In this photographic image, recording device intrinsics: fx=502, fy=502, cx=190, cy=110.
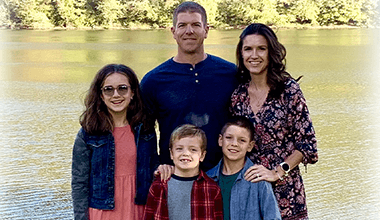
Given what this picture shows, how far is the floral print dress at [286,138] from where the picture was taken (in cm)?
238

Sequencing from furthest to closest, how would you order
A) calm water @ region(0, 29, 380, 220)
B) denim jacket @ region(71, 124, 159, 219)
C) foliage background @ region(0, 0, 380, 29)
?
foliage background @ region(0, 0, 380, 29)
calm water @ region(0, 29, 380, 220)
denim jacket @ region(71, 124, 159, 219)

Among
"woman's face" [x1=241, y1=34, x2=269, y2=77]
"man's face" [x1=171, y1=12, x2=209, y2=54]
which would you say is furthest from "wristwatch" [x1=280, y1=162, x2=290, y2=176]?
"man's face" [x1=171, y1=12, x2=209, y2=54]

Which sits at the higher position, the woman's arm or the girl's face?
the girl's face

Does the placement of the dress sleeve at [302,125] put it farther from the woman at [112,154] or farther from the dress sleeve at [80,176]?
the dress sleeve at [80,176]

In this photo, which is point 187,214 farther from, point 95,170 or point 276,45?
point 276,45

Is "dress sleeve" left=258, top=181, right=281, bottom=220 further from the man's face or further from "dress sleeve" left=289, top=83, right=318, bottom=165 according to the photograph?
the man's face

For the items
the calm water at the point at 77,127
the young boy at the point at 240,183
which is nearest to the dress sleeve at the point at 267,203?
the young boy at the point at 240,183

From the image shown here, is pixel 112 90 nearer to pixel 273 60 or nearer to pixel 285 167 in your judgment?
pixel 273 60

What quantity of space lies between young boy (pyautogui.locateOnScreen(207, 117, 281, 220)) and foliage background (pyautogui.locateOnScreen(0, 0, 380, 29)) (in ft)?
109

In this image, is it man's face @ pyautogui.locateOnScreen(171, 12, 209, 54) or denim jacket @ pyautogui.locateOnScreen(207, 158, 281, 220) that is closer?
denim jacket @ pyautogui.locateOnScreen(207, 158, 281, 220)

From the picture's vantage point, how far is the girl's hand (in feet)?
7.51

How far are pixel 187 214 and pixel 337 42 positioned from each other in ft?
81.7

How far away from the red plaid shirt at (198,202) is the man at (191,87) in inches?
18.2

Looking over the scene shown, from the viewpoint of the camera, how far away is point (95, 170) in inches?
96.8
